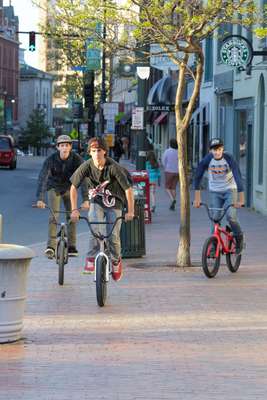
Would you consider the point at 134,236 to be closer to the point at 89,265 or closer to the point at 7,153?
the point at 89,265

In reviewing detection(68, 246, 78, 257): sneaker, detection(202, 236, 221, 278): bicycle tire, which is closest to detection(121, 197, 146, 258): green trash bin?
detection(68, 246, 78, 257): sneaker

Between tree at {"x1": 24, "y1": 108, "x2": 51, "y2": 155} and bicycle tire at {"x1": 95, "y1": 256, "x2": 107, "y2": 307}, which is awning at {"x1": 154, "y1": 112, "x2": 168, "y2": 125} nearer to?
bicycle tire at {"x1": 95, "y1": 256, "x2": 107, "y2": 307}

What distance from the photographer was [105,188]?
11.6m

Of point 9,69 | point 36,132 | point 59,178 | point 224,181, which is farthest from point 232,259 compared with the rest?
point 9,69

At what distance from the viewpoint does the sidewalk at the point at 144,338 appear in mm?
7625

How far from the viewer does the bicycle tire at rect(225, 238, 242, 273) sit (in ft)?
46.8

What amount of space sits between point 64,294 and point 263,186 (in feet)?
46.6

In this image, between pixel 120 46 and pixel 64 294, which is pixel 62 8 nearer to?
pixel 120 46

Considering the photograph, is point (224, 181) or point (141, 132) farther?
point (141, 132)

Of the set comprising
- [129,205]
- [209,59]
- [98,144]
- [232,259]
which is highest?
[209,59]

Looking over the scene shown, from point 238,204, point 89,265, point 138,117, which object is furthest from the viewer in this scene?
point 138,117

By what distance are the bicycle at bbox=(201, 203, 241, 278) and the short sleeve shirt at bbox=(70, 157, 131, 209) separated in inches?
87.2

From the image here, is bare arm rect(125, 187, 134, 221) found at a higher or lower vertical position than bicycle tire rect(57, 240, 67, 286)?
higher

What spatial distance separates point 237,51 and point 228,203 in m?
9.96
